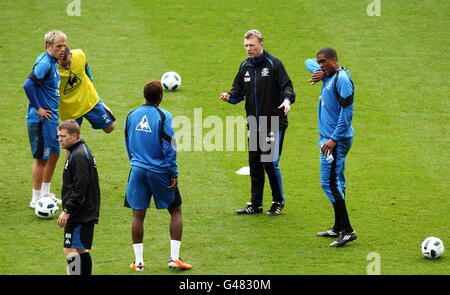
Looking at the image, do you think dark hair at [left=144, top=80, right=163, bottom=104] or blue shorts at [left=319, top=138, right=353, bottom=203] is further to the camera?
blue shorts at [left=319, top=138, right=353, bottom=203]

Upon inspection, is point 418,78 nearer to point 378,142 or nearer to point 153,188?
point 378,142

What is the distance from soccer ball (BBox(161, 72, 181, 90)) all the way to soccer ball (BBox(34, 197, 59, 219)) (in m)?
5.47

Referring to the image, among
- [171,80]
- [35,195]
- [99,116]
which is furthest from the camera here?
[171,80]

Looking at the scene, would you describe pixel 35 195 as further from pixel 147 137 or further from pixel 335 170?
pixel 335 170

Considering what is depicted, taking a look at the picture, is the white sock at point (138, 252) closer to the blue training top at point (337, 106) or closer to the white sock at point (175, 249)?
the white sock at point (175, 249)

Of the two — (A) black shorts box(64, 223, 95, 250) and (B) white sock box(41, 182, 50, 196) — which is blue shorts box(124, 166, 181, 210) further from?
(B) white sock box(41, 182, 50, 196)

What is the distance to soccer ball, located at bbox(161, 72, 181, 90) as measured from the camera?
53.7ft

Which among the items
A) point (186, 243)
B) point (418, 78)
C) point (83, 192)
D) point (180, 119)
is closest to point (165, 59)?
point (180, 119)

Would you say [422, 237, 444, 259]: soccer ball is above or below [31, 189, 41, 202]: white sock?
below

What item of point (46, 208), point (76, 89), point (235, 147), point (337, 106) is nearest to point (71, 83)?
point (76, 89)

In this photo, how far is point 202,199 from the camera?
12.2 meters

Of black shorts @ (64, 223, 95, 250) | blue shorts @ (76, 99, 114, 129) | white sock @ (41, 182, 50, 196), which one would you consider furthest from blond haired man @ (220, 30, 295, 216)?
black shorts @ (64, 223, 95, 250)

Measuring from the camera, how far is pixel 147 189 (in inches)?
383

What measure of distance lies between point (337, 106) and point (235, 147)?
4.07m
